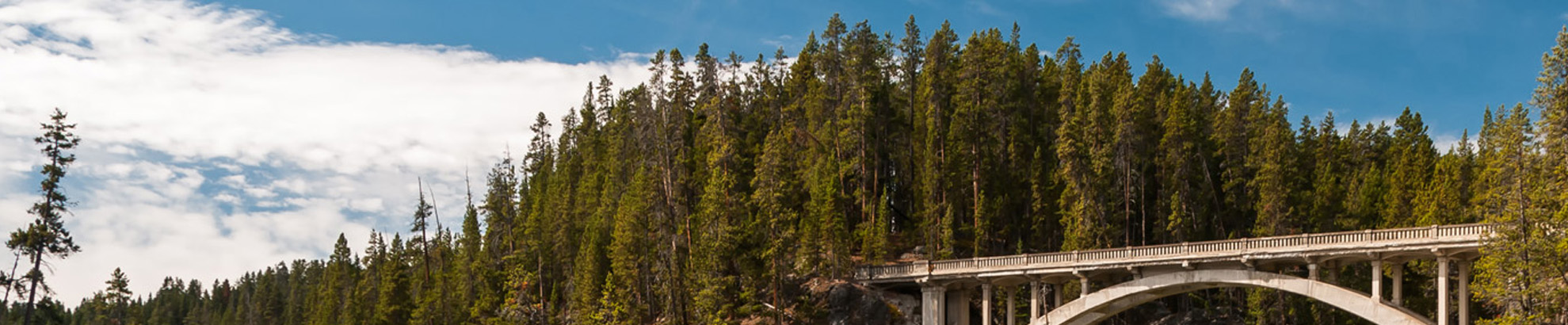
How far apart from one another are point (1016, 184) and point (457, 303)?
32.9m

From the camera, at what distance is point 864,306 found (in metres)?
59.7

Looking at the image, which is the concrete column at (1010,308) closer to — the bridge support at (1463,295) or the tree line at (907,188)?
the tree line at (907,188)

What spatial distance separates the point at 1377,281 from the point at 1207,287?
7.61 meters

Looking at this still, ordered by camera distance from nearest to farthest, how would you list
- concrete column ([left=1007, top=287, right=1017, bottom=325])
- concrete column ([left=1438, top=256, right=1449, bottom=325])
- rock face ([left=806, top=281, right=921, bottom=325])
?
1. concrete column ([left=1438, top=256, right=1449, bottom=325])
2. concrete column ([left=1007, top=287, right=1017, bottom=325])
3. rock face ([left=806, top=281, right=921, bottom=325])

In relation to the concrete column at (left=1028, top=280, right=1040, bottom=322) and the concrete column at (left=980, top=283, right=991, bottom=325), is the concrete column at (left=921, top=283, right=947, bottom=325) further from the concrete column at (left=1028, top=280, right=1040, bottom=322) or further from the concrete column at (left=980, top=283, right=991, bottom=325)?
→ the concrete column at (left=1028, top=280, right=1040, bottom=322)

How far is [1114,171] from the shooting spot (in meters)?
65.8

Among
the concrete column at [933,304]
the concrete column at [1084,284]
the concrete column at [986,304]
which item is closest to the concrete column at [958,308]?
the concrete column at [933,304]

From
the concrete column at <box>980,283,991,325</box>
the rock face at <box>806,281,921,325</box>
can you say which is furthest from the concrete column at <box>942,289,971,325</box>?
the concrete column at <box>980,283,991,325</box>

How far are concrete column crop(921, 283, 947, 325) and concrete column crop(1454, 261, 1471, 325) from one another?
2098 centimetres

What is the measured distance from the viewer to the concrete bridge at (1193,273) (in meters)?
43.6

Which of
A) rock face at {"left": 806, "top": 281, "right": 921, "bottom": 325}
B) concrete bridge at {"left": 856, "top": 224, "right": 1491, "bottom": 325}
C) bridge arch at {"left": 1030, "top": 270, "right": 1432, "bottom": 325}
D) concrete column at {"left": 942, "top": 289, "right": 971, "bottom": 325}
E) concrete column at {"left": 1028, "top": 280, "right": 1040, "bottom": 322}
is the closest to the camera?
concrete bridge at {"left": 856, "top": 224, "right": 1491, "bottom": 325}

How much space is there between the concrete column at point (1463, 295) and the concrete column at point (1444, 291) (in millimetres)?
403

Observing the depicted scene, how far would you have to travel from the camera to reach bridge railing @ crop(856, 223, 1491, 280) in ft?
143

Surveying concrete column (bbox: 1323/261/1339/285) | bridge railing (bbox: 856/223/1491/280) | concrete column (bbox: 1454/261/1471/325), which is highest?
bridge railing (bbox: 856/223/1491/280)
